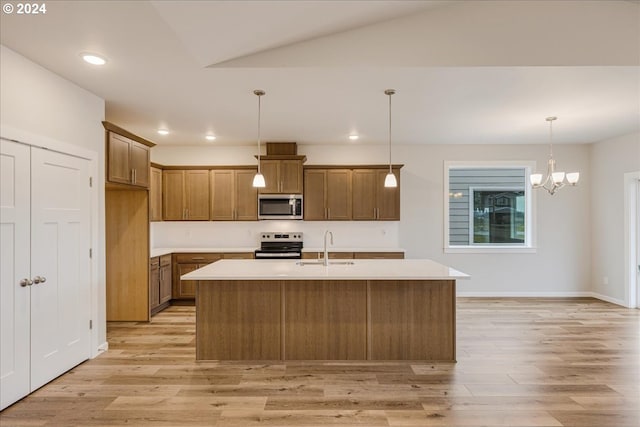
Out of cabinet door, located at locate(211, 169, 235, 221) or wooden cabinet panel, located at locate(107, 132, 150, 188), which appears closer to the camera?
wooden cabinet panel, located at locate(107, 132, 150, 188)

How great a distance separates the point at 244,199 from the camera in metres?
5.81

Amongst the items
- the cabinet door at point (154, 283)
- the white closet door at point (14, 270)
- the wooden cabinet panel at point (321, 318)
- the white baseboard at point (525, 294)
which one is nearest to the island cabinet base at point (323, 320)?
the wooden cabinet panel at point (321, 318)

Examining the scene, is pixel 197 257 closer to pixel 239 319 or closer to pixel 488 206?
pixel 239 319

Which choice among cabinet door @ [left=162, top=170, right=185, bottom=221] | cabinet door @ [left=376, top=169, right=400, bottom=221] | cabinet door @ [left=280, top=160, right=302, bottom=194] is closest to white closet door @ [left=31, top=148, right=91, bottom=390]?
cabinet door @ [left=162, top=170, right=185, bottom=221]

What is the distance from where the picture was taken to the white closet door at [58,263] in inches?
111

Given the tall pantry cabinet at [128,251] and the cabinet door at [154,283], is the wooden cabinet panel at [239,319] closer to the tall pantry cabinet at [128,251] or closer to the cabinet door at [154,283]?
the tall pantry cabinet at [128,251]

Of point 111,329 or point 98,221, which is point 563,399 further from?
point 111,329

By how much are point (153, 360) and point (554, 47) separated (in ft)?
14.7

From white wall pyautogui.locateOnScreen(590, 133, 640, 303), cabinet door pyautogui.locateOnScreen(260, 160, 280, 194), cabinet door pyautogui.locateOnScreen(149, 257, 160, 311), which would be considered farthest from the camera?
cabinet door pyautogui.locateOnScreen(260, 160, 280, 194)

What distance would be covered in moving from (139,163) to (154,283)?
5.58 feet

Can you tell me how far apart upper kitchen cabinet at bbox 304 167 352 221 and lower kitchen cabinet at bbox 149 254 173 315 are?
7.42 ft

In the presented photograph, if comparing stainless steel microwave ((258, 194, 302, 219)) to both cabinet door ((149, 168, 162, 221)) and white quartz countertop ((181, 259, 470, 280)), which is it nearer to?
cabinet door ((149, 168, 162, 221))

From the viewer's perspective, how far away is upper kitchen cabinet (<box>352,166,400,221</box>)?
18.8 ft

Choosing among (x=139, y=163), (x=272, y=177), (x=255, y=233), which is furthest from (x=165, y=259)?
(x=272, y=177)
